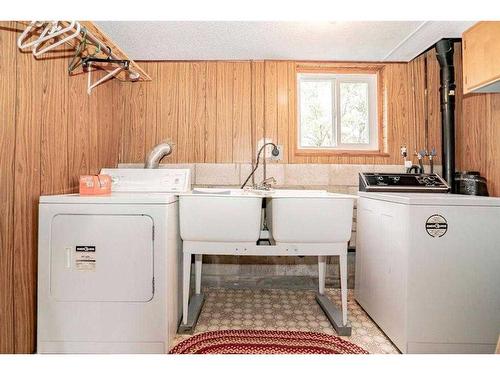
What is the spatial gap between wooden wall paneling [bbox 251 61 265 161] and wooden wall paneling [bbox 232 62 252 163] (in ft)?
0.12

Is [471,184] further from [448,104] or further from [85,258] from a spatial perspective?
[85,258]

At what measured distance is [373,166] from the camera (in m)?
2.65

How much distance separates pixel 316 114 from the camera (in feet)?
9.27

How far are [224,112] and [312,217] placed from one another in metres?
1.43

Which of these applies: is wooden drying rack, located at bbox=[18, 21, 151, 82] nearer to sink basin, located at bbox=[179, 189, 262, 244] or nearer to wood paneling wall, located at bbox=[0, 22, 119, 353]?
wood paneling wall, located at bbox=[0, 22, 119, 353]

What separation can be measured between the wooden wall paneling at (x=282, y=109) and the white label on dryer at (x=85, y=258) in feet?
5.66

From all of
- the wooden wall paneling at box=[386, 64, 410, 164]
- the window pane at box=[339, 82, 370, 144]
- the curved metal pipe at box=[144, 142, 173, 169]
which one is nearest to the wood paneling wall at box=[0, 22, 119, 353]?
the curved metal pipe at box=[144, 142, 173, 169]

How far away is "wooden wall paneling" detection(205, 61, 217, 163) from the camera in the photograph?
2.65 metres

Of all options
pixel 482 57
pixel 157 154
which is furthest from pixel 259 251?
pixel 482 57

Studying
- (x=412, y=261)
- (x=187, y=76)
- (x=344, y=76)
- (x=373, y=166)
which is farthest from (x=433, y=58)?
(x=187, y=76)

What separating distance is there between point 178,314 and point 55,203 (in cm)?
97

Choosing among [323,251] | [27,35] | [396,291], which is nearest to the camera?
[27,35]

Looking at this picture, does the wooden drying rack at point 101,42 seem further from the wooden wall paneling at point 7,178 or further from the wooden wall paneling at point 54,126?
the wooden wall paneling at point 54,126
